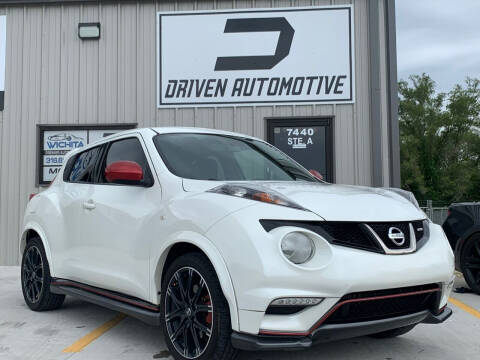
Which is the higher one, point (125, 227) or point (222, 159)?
point (222, 159)

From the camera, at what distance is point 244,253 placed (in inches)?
112

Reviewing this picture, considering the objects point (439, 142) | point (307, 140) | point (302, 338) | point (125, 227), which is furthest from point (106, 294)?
point (439, 142)

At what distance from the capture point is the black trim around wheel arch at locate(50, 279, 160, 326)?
3540mm

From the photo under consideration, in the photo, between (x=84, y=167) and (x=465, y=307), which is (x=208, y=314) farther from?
(x=465, y=307)

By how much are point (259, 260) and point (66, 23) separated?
313 inches

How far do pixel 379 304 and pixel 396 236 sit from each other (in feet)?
1.38

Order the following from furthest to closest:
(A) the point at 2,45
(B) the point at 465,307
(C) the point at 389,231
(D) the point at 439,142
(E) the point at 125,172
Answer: (D) the point at 439,142 → (A) the point at 2,45 → (B) the point at 465,307 → (E) the point at 125,172 → (C) the point at 389,231

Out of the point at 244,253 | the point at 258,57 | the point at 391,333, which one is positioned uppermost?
the point at 258,57

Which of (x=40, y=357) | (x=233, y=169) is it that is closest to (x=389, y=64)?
(x=233, y=169)

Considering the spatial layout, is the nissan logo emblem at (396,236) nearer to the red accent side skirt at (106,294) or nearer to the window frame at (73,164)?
the red accent side skirt at (106,294)

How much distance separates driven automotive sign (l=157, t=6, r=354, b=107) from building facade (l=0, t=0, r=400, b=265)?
0.06 ft

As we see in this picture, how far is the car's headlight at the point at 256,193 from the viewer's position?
303 cm

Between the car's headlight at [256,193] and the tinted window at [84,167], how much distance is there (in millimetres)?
1915

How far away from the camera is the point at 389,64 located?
8.79 m
